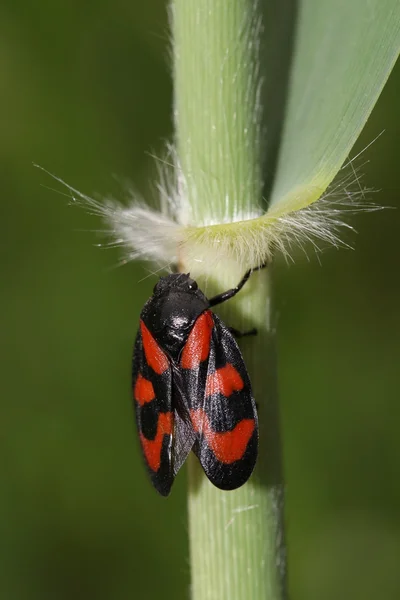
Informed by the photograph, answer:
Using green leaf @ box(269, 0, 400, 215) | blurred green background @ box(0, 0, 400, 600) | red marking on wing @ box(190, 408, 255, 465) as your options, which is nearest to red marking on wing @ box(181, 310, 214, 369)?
red marking on wing @ box(190, 408, 255, 465)

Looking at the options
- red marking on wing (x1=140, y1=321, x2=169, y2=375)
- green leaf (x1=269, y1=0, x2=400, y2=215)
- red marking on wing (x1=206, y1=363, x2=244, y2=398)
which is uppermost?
green leaf (x1=269, y1=0, x2=400, y2=215)

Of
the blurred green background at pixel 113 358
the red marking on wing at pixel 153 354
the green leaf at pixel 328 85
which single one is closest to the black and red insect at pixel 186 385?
the red marking on wing at pixel 153 354

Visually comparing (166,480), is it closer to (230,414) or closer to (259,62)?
(230,414)

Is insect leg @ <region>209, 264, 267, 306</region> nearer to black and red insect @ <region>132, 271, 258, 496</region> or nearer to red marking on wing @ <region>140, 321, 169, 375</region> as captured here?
black and red insect @ <region>132, 271, 258, 496</region>

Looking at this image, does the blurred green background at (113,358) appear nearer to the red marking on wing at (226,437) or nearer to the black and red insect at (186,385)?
the black and red insect at (186,385)

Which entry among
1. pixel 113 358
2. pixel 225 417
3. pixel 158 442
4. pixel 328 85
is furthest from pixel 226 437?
pixel 113 358
